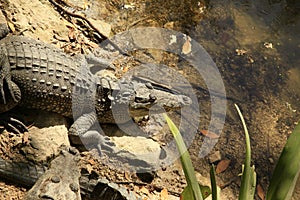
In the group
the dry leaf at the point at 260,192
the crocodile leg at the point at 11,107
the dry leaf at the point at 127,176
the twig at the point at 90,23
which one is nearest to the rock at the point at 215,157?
the dry leaf at the point at 260,192

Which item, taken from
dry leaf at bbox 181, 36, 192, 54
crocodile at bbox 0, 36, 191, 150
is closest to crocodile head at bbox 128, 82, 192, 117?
crocodile at bbox 0, 36, 191, 150

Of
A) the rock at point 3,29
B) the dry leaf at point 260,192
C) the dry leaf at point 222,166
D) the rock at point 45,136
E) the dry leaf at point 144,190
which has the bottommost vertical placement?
the dry leaf at point 144,190

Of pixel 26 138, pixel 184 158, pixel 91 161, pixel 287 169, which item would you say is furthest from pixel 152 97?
pixel 287 169

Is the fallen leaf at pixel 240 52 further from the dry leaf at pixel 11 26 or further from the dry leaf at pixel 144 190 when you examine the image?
the dry leaf at pixel 11 26

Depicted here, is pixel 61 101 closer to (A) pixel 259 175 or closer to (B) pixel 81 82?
(B) pixel 81 82

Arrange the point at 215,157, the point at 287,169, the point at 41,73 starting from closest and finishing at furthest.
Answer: the point at 287,169 < the point at 41,73 < the point at 215,157

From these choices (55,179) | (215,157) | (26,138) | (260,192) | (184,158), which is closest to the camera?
(184,158)

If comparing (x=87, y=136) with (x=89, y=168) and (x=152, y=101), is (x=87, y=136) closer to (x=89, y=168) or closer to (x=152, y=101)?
(x=89, y=168)
